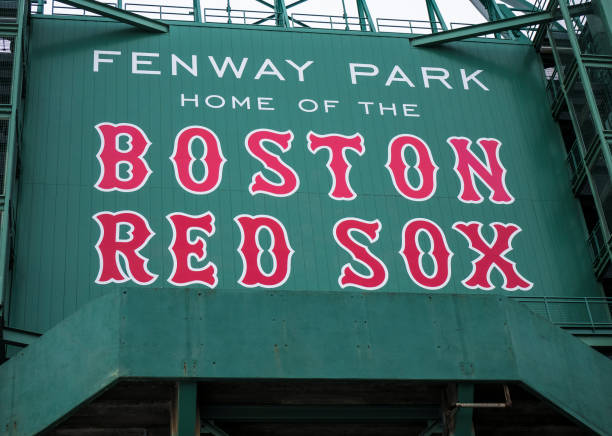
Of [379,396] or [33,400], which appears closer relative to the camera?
[33,400]

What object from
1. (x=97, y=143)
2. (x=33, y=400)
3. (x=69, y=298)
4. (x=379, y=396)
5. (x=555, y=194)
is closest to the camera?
(x=33, y=400)

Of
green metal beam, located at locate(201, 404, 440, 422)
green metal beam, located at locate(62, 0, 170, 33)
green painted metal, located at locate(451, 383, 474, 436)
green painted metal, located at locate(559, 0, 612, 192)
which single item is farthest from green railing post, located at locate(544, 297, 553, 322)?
green metal beam, located at locate(62, 0, 170, 33)

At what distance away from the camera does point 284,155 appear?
2891cm

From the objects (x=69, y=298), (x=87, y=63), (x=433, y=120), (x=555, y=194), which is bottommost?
(x=69, y=298)

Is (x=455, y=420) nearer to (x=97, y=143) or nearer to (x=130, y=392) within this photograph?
(x=130, y=392)

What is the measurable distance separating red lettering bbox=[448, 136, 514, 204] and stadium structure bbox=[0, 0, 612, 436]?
0.22ft

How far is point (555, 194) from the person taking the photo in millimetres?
29969

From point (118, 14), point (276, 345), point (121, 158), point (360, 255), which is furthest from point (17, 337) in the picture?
point (118, 14)

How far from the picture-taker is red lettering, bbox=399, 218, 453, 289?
27.1 metres

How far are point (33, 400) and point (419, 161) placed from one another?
15.6 metres

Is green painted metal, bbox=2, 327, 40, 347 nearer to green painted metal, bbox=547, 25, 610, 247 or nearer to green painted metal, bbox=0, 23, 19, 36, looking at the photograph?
green painted metal, bbox=0, 23, 19, 36

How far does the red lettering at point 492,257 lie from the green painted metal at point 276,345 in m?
9.28

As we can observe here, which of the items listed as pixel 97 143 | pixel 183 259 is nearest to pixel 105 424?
pixel 183 259

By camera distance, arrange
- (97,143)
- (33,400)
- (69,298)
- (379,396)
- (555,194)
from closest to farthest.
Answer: (33,400), (379,396), (69,298), (97,143), (555,194)
